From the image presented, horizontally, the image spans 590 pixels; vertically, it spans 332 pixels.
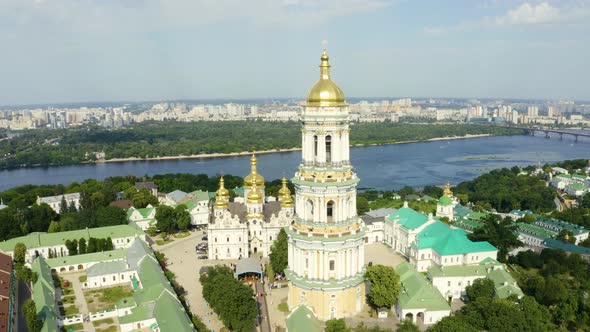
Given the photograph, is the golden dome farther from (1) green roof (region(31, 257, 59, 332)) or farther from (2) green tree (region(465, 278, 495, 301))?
(2) green tree (region(465, 278, 495, 301))

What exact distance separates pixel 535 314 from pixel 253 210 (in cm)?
1539

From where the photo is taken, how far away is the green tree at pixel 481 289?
18078mm

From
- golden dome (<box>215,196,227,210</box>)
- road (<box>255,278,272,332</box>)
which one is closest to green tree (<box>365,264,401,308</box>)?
road (<box>255,278,272,332</box>)

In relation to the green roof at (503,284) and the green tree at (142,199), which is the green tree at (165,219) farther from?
the green roof at (503,284)

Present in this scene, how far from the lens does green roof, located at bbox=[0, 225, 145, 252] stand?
25.2 m

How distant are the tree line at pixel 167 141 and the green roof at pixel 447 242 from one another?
198 ft

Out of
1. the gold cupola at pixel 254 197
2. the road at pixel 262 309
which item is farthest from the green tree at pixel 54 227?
the road at pixel 262 309

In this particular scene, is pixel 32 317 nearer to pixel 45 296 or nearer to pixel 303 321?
pixel 45 296

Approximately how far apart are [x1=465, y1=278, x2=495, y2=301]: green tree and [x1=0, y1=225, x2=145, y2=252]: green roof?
18.7 metres

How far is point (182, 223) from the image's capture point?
1187 inches

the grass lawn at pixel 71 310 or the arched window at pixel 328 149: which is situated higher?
the arched window at pixel 328 149

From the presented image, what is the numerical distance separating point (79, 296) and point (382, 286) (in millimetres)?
13707

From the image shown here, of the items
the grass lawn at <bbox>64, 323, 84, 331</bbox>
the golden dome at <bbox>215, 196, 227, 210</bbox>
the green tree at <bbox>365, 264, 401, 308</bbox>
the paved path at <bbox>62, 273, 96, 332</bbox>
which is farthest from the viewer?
the golden dome at <bbox>215, 196, 227, 210</bbox>

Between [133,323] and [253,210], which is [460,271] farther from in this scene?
[133,323]
